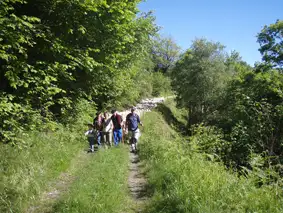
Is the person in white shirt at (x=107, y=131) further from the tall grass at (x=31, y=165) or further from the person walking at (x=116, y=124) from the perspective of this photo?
the tall grass at (x=31, y=165)

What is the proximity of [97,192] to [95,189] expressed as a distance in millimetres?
168

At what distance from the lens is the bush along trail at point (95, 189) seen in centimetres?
480

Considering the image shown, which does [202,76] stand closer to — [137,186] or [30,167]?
[137,186]

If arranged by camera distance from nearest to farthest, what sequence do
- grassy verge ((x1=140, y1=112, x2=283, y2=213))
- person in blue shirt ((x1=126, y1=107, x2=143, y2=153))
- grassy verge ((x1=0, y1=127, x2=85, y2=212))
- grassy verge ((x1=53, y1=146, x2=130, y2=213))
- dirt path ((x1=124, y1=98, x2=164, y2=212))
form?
grassy verge ((x1=140, y1=112, x2=283, y2=213)), grassy verge ((x1=53, y1=146, x2=130, y2=213)), grassy verge ((x1=0, y1=127, x2=85, y2=212)), dirt path ((x1=124, y1=98, x2=164, y2=212)), person in blue shirt ((x1=126, y1=107, x2=143, y2=153))

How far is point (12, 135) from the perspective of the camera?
6496mm

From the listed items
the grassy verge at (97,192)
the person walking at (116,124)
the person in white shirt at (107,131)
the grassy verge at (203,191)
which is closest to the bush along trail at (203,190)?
the grassy verge at (203,191)

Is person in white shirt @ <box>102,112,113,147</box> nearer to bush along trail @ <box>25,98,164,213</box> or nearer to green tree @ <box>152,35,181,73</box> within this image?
bush along trail @ <box>25,98,164,213</box>

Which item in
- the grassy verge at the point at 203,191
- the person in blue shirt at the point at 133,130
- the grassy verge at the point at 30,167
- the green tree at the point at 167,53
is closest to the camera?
the grassy verge at the point at 203,191

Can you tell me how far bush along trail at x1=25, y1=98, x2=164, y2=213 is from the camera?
4805 millimetres

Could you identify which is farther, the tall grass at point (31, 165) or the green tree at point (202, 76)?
the green tree at point (202, 76)

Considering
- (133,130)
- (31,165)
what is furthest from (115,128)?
(31,165)

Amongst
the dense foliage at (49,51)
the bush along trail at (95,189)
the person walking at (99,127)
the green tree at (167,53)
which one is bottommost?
the bush along trail at (95,189)

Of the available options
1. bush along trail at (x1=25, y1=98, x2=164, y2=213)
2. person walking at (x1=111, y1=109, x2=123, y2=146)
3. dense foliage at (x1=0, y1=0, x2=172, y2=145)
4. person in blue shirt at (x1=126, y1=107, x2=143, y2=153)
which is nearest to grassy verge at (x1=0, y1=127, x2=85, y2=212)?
bush along trail at (x1=25, y1=98, x2=164, y2=213)

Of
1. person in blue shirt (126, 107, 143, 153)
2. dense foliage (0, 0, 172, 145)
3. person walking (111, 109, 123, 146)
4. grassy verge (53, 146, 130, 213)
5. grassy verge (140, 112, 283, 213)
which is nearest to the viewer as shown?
grassy verge (140, 112, 283, 213)
